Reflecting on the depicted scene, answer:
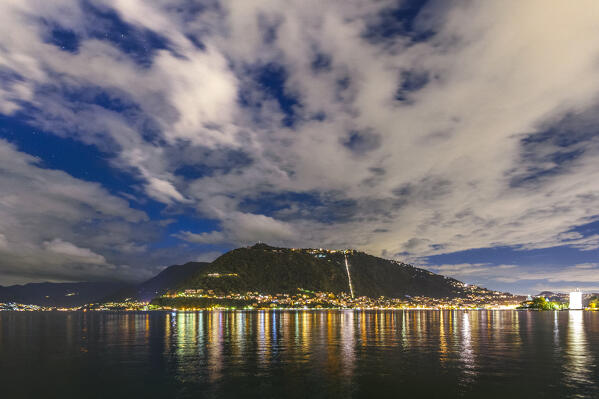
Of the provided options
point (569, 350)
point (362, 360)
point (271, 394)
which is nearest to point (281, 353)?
point (362, 360)

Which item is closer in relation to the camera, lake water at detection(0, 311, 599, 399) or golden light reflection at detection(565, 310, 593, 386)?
lake water at detection(0, 311, 599, 399)

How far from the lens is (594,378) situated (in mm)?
40062

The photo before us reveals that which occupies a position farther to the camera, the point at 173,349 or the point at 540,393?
the point at 173,349

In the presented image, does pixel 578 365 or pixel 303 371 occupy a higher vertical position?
pixel 303 371

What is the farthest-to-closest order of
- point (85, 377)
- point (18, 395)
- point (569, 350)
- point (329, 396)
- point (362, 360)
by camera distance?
point (569, 350)
point (362, 360)
point (85, 377)
point (18, 395)
point (329, 396)

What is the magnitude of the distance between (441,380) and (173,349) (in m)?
42.9

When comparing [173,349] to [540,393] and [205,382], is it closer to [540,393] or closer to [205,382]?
[205,382]


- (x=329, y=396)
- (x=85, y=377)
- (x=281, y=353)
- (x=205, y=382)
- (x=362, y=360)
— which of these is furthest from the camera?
(x=281, y=353)

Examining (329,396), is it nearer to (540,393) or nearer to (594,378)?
(540,393)

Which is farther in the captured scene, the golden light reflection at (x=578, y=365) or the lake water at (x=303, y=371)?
the golden light reflection at (x=578, y=365)

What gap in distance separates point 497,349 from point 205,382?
4842cm

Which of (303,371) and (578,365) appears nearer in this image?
(303,371)

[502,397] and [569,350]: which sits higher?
[502,397]

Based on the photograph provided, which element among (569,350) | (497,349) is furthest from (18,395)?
(569,350)
